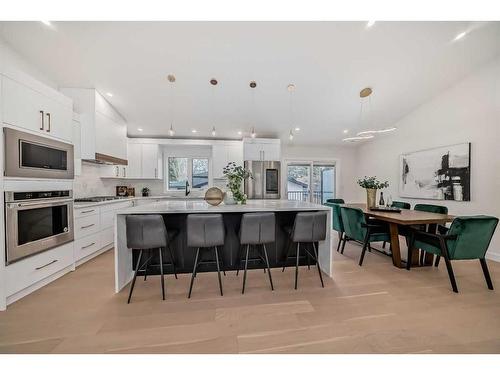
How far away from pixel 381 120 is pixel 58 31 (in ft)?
19.5

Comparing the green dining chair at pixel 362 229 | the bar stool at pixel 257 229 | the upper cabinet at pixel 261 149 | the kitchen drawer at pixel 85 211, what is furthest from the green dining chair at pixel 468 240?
the kitchen drawer at pixel 85 211

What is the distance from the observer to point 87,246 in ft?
9.90

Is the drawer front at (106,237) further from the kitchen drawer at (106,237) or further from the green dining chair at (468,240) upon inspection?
the green dining chair at (468,240)

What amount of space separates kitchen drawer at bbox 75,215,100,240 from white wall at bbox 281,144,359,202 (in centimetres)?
470

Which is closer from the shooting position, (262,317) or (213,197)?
(262,317)

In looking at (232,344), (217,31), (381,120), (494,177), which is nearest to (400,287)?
(232,344)

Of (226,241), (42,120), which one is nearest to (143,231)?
(226,241)

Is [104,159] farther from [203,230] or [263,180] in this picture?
[263,180]

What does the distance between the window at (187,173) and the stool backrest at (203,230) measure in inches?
143

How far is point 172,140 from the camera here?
5.19 metres

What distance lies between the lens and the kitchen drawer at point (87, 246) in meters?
2.83

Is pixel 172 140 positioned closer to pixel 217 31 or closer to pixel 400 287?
pixel 217 31

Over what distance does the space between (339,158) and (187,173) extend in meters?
4.61
